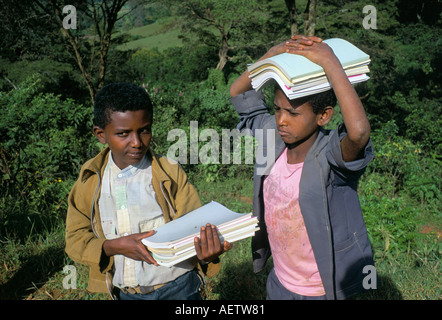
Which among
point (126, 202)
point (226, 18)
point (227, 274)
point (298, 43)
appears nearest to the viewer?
point (298, 43)

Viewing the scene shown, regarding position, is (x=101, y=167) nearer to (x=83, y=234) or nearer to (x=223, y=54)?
(x=83, y=234)

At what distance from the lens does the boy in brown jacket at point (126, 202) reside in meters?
1.74

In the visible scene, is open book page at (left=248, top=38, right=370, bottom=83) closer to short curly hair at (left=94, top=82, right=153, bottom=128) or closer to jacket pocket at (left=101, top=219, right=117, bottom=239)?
short curly hair at (left=94, top=82, right=153, bottom=128)

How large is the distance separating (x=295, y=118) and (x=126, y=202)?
0.84 meters

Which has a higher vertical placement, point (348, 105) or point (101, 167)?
point (348, 105)

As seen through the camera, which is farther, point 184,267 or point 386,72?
point 386,72

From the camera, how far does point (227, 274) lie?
10.8 ft

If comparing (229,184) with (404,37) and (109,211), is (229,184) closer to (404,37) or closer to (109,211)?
(109,211)

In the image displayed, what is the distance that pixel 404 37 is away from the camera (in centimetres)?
1422

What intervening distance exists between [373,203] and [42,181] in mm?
3587

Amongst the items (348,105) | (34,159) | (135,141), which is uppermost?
(348,105)

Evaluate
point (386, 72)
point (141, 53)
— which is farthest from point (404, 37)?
point (141, 53)

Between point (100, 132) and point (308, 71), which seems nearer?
point (308, 71)

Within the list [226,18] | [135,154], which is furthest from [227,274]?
[226,18]
